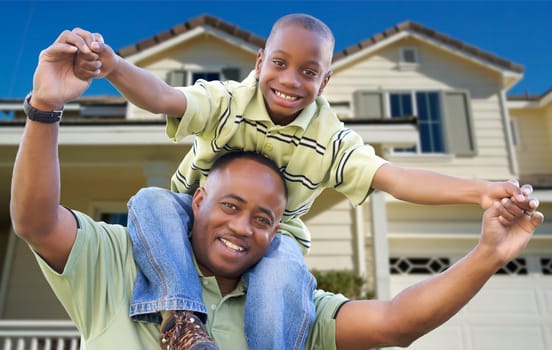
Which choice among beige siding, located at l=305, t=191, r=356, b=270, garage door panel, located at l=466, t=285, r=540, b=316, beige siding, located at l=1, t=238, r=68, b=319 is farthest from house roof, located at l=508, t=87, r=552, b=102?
beige siding, located at l=1, t=238, r=68, b=319

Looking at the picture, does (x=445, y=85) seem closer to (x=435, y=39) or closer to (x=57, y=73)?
(x=435, y=39)

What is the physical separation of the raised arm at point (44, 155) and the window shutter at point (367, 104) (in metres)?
9.86

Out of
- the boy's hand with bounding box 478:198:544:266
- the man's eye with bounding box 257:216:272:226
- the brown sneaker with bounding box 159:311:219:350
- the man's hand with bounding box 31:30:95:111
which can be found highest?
the man's hand with bounding box 31:30:95:111

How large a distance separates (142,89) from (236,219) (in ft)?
1.87

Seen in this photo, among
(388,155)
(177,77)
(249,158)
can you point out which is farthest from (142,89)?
(177,77)

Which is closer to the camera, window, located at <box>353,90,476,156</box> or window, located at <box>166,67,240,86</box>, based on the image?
window, located at <box>166,67,240,86</box>

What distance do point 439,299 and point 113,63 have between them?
1.26 meters

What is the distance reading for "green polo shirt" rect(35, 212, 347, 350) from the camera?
5.85 feet

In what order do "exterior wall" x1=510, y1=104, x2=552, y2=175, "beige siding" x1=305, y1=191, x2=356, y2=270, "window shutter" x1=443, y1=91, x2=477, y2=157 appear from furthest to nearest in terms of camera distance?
"exterior wall" x1=510, y1=104, x2=552, y2=175
"window shutter" x1=443, y1=91, x2=477, y2=157
"beige siding" x1=305, y1=191, x2=356, y2=270

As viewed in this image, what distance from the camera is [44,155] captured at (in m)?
1.55

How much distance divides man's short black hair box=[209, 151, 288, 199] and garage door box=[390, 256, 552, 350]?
7.32m

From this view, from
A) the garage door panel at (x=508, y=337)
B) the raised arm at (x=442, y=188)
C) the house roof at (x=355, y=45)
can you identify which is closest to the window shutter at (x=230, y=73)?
the house roof at (x=355, y=45)

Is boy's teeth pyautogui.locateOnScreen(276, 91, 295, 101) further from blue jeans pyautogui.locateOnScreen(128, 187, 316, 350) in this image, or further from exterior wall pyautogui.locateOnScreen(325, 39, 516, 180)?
exterior wall pyautogui.locateOnScreen(325, 39, 516, 180)

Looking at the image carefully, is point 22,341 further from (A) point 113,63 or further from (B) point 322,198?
(A) point 113,63
